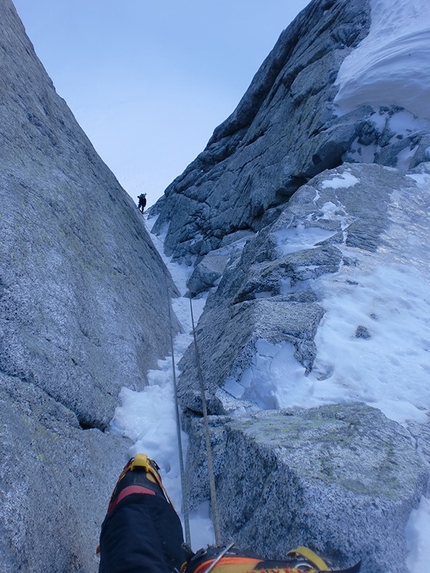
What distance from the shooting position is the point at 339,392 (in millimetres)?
4867

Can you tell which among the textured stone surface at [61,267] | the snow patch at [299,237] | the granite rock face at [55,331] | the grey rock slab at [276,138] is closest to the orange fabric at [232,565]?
the granite rock face at [55,331]

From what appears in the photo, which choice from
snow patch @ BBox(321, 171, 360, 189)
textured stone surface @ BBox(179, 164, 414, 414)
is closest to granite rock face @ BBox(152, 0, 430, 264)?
snow patch @ BBox(321, 171, 360, 189)

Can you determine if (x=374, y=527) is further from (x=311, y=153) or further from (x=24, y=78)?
(x=311, y=153)

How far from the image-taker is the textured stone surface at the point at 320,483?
2873mm

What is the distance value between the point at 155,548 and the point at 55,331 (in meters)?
2.77

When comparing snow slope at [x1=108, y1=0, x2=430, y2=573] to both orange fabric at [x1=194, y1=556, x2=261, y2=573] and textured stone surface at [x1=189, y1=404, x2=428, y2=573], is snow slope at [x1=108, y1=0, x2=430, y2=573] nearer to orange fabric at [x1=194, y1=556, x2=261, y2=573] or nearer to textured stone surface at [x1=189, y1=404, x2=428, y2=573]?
textured stone surface at [x1=189, y1=404, x2=428, y2=573]

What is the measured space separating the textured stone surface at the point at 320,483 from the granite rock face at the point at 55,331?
1.26 metres

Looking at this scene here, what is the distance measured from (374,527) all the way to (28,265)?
434 centimetres

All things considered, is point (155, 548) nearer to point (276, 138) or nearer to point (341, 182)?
point (341, 182)

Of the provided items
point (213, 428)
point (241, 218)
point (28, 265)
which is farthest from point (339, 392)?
point (241, 218)

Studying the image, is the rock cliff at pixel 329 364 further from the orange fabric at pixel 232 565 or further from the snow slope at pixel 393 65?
the orange fabric at pixel 232 565

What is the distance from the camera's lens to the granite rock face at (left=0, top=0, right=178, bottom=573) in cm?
302

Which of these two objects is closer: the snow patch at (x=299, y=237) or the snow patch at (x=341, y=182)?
the snow patch at (x=299, y=237)

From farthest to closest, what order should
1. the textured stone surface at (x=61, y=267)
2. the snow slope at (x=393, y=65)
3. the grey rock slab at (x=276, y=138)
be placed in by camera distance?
the grey rock slab at (x=276, y=138) → the snow slope at (x=393, y=65) → the textured stone surface at (x=61, y=267)
